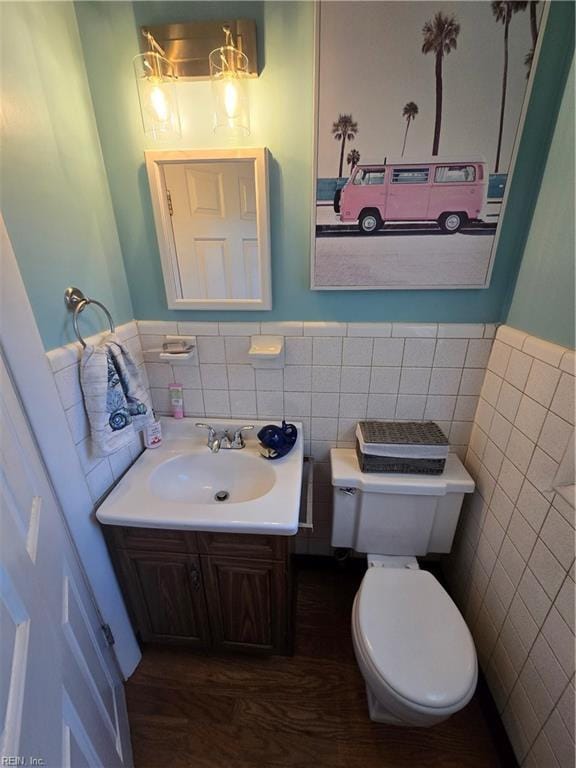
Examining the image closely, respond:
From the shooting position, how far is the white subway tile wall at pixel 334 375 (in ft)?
4.01

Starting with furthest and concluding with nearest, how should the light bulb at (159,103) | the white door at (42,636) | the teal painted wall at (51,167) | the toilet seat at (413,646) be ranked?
1. the light bulb at (159,103)
2. the toilet seat at (413,646)
3. the teal painted wall at (51,167)
4. the white door at (42,636)

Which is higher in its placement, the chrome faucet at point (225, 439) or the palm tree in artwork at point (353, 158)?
the palm tree in artwork at point (353, 158)

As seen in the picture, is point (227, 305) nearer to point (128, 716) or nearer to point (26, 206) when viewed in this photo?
point (26, 206)

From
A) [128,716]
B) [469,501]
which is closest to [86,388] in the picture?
[128,716]

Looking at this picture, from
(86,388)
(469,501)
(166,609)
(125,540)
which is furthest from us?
(469,501)

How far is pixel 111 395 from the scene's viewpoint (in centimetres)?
103

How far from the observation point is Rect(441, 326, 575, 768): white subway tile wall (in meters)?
0.83

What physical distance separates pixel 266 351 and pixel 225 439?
16.6 inches

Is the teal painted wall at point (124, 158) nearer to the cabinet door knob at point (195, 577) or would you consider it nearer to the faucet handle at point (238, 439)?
the faucet handle at point (238, 439)

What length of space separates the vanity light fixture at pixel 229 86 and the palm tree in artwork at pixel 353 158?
0.34 metres

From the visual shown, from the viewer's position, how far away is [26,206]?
0.81 m

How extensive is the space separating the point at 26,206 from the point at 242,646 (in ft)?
5.34

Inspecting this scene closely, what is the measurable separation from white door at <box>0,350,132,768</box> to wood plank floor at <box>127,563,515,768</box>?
0.16m

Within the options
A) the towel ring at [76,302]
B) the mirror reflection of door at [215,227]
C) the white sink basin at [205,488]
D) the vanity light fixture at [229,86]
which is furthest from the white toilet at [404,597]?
the vanity light fixture at [229,86]
